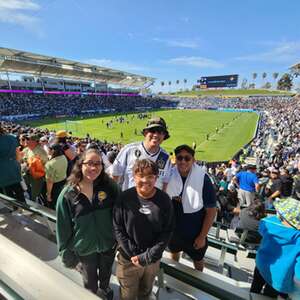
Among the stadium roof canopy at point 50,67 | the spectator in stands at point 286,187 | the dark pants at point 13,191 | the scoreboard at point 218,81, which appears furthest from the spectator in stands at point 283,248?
the scoreboard at point 218,81

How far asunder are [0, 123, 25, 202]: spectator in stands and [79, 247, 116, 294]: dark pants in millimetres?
2229

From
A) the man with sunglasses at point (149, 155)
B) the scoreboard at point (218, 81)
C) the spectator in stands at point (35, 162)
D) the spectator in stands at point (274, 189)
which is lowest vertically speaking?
the spectator in stands at point (274, 189)

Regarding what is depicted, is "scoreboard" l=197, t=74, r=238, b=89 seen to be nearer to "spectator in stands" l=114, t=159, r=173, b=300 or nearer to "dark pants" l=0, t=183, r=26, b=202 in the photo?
"dark pants" l=0, t=183, r=26, b=202

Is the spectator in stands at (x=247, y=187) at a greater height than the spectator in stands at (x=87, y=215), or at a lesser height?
lesser

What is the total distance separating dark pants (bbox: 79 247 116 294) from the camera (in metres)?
2.36

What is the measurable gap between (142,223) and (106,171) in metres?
0.99

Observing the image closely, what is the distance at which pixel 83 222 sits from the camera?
2.21 metres

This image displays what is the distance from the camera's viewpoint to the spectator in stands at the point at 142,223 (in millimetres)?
1993

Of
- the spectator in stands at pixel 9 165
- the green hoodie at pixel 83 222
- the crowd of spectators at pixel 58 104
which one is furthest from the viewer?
the crowd of spectators at pixel 58 104

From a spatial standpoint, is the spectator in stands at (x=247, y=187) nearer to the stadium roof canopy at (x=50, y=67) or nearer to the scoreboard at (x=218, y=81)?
the stadium roof canopy at (x=50, y=67)

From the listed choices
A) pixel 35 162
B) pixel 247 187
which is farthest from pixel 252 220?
pixel 35 162

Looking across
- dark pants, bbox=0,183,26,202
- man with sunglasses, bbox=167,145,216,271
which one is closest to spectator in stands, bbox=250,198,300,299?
man with sunglasses, bbox=167,145,216,271

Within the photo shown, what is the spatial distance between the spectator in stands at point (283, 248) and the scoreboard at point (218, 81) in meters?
128

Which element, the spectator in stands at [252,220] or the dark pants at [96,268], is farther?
the spectator in stands at [252,220]
